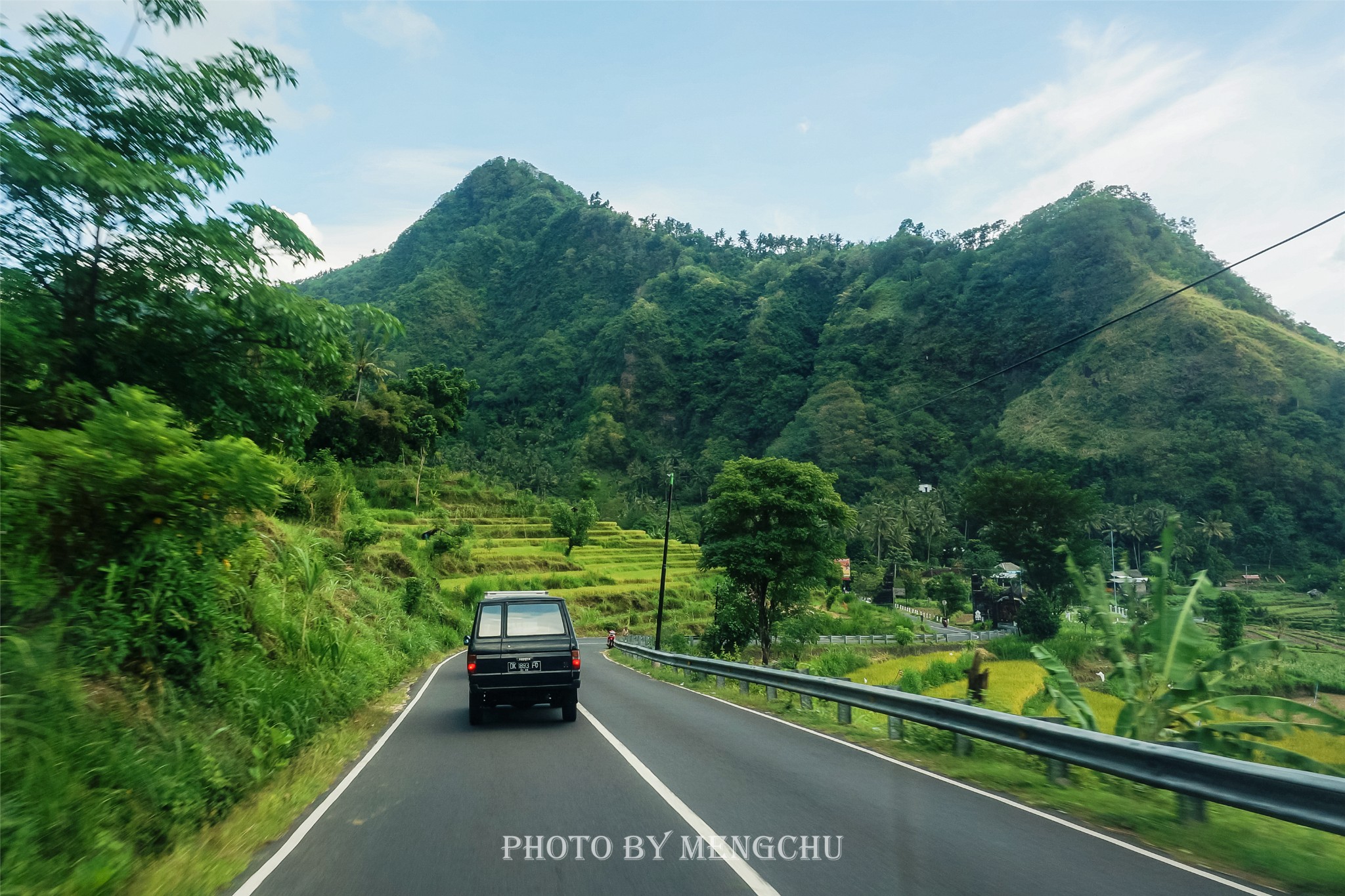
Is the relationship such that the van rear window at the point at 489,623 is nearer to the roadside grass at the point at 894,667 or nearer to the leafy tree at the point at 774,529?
the roadside grass at the point at 894,667

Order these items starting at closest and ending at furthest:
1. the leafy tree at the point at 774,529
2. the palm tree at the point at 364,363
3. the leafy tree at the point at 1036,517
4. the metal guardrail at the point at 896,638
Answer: the leafy tree at the point at 774,529 < the metal guardrail at the point at 896,638 < the leafy tree at the point at 1036,517 < the palm tree at the point at 364,363

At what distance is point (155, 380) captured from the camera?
783 centimetres

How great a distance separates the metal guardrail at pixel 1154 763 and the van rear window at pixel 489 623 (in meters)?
5.82

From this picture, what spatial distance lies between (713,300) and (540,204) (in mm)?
54008

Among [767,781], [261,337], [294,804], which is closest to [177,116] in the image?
[261,337]

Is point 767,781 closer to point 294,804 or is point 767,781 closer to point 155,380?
point 294,804

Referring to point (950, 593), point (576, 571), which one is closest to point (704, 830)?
point (576, 571)

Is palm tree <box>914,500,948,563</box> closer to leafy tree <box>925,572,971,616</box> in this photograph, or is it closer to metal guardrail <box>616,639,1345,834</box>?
leafy tree <box>925,572,971,616</box>

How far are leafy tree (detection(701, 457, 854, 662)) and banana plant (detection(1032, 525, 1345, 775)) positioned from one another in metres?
35.4

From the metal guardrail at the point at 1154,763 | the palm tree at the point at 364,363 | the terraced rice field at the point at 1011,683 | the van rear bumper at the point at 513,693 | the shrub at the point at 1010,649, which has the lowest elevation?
the shrub at the point at 1010,649

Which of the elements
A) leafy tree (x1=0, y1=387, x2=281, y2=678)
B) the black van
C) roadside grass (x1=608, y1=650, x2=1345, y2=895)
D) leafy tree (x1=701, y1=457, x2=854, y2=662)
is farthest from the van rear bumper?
leafy tree (x1=701, y1=457, x2=854, y2=662)

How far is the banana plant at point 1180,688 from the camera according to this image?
25.3ft

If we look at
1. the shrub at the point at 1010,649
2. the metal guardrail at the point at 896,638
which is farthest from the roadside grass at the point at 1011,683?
the metal guardrail at the point at 896,638

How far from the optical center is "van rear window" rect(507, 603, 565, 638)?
12570mm
